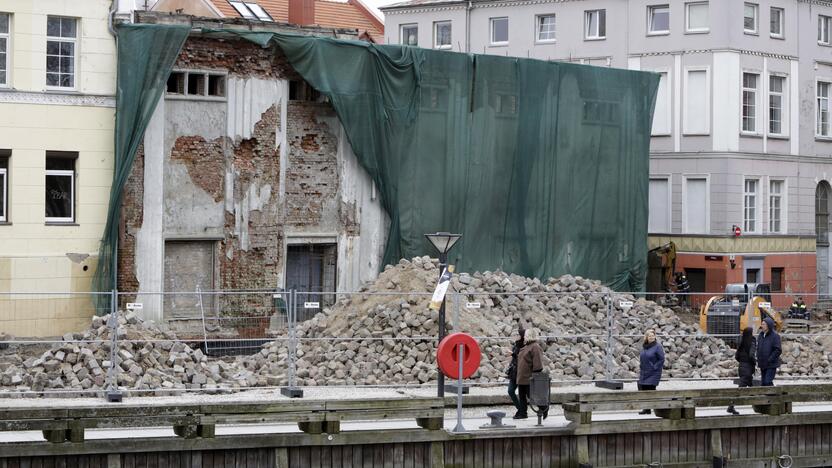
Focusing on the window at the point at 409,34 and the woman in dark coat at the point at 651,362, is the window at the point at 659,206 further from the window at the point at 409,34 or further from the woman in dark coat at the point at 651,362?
the woman in dark coat at the point at 651,362

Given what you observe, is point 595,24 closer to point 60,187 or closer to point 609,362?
point 60,187

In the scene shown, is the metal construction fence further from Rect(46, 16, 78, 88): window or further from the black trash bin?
the black trash bin

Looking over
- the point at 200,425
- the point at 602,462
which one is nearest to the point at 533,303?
the point at 602,462

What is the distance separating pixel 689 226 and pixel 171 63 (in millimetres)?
25114

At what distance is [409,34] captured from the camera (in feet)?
212

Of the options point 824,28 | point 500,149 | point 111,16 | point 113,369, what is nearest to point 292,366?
point 113,369

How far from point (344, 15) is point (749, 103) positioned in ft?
79.3

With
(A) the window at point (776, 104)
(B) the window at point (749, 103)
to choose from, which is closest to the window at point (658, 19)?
(B) the window at point (749, 103)

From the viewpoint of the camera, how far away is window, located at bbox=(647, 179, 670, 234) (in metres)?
55.7

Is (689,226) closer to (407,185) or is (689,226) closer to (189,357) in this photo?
(407,185)

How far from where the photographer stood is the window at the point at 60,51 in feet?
118

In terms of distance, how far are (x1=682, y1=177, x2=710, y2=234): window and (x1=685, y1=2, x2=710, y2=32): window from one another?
5.68 m

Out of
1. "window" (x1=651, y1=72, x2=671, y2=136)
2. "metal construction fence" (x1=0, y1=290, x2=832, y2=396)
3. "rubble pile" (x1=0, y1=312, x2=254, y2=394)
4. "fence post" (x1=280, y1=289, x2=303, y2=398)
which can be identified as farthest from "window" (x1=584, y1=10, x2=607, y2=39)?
"fence post" (x1=280, y1=289, x2=303, y2=398)

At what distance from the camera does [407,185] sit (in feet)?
137
